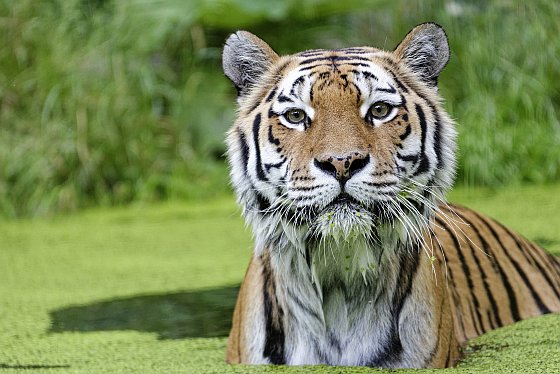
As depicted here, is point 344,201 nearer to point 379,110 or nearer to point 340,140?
point 340,140

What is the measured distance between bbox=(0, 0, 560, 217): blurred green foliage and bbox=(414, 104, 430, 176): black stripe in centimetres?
389

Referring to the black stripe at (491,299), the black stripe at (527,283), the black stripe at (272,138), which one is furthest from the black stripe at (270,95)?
the black stripe at (527,283)

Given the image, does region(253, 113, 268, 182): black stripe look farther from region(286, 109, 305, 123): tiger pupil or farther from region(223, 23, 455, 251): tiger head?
region(286, 109, 305, 123): tiger pupil

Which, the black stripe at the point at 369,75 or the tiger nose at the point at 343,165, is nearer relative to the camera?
the tiger nose at the point at 343,165

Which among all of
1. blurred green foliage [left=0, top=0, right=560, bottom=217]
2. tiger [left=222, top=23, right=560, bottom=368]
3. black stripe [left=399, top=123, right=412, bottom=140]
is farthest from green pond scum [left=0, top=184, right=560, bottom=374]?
black stripe [left=399, top=123, right=412, bottom=140]

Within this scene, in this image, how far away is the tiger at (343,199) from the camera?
2807 mm

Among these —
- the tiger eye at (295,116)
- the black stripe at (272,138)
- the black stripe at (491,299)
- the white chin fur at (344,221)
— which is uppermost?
the tiger eye at (295,116)

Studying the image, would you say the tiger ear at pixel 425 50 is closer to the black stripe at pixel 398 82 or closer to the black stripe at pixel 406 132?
the black stripe at pixel 398 82

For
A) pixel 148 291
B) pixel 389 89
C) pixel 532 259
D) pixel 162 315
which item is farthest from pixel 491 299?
pixel 148 291

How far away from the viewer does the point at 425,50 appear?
10.3 ft

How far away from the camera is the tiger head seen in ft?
9.10

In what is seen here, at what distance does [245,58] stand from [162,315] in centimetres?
151

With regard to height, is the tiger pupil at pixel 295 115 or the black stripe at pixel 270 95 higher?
the black stripe at pixel 270 95

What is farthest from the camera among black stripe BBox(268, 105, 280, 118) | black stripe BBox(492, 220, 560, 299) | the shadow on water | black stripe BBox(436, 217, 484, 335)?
the shadow on water
